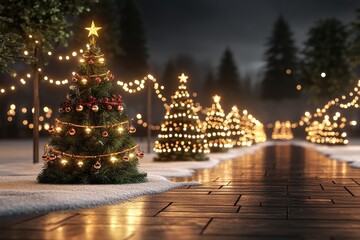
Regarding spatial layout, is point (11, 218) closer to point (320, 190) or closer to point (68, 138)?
point (68, 138)

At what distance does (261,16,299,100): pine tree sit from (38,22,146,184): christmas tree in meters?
64.3

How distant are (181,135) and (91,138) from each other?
10087 mm

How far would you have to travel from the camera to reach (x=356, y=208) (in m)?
8.35

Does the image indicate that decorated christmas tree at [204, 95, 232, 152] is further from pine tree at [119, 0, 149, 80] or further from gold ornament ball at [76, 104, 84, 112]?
pine tree at [119, 0, 149, 80]

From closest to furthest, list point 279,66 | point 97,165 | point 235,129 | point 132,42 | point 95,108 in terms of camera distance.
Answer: point 97,165, point 95,108, point 235,129, point 132,42, point 279,66

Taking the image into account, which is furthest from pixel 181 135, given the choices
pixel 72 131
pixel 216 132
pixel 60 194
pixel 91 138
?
pixel 60 194

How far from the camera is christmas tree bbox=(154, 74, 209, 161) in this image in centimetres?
2112

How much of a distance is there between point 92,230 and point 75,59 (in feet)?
204

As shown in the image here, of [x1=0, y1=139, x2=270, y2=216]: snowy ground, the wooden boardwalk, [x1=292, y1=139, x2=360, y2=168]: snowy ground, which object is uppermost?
[x1=292, y1=139, x2=360, y2=168]: snowy ground

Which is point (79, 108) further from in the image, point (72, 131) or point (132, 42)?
point (132, 42)

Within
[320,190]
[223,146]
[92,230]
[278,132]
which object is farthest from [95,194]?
[278,132]

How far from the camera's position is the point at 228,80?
3110 inches

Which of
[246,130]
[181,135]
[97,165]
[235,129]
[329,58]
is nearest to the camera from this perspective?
[97,165]

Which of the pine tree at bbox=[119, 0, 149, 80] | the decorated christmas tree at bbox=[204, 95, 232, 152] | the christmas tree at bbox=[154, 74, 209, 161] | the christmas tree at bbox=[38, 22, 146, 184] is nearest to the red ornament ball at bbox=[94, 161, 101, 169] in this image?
the christmas tree at bbox=[38, 22, 146, 184]
